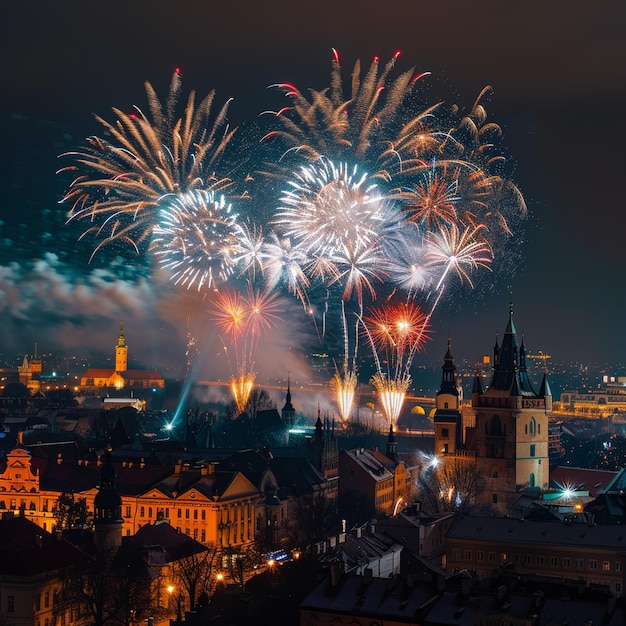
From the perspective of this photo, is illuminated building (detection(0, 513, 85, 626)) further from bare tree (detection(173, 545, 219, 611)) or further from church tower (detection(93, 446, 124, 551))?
bare tree (detection(173, 545, 219, 611))

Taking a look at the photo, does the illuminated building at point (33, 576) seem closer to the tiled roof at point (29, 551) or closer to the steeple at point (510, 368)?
the tiled roof at point (29, 551)

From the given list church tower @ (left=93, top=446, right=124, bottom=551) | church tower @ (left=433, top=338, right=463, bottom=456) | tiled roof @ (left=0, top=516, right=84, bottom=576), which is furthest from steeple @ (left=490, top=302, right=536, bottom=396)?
tiled roof @ (left=0, top=516, right=84, bottom=576)

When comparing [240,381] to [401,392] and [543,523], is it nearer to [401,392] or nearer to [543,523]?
[401,392]

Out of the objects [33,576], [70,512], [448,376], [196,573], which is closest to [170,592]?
[196,573]

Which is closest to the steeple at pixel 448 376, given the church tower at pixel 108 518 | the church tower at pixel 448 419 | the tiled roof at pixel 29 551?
the church tower at pixel 448 419

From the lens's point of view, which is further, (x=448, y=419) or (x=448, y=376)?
(x=448, y=376)

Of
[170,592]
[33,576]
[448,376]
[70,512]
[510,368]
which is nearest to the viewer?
[33,576]

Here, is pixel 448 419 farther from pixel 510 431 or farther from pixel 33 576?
pixel 33 576
